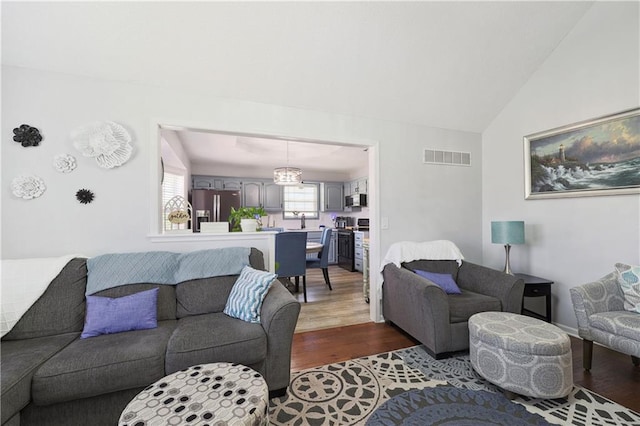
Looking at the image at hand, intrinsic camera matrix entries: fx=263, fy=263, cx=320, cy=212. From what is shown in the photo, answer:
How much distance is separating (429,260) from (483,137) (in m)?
1.99

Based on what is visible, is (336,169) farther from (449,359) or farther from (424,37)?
(449,359)

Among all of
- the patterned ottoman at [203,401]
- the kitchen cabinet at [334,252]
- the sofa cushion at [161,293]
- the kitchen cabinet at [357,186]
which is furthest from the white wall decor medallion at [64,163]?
the kitchen cabinet at [334,252]

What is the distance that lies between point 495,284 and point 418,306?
0.84 m

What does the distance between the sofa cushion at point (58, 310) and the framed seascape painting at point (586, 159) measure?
4.48m

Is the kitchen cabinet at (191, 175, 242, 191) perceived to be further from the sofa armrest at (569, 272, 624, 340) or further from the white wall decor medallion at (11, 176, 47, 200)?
the sofa armrest at (569, 272, 624, 340)

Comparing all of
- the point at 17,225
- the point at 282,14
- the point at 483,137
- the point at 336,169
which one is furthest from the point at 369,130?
the point at 336,169

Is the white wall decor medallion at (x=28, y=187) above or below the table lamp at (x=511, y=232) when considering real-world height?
above

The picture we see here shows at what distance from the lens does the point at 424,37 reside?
2.41 metres

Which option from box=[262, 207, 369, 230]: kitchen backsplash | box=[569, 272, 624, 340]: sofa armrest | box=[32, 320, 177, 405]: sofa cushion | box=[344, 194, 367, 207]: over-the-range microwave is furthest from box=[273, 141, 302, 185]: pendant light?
box=[569, 272, 624, 340]: sofa armrest

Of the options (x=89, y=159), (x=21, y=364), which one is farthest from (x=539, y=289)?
(x=89, y=159)

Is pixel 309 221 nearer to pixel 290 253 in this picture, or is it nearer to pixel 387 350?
pixel 290 253

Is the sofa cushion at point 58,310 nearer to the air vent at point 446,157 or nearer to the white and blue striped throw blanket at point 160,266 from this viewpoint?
the white and blue striped throw blanket at point 160,266

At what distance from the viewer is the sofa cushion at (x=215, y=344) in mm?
1578

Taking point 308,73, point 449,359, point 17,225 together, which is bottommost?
point 449,359
